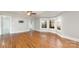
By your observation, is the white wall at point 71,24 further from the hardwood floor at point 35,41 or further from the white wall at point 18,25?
the white wall at point 18,25

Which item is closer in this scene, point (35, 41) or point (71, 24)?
point (71, 24)

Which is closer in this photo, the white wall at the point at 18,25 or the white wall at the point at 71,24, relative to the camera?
the white wall at the point at 71,24

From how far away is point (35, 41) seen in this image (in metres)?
1.70

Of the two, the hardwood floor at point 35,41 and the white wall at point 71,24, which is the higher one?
the white wall at point 71,24

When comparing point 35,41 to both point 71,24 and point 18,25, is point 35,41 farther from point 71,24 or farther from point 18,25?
point 71,24

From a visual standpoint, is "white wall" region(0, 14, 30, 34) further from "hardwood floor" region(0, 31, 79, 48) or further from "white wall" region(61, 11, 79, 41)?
"white wall" region(61, 11, 79, 41)

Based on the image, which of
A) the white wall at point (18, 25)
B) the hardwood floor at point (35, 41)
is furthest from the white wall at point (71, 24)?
the white wall at point (18, 25)

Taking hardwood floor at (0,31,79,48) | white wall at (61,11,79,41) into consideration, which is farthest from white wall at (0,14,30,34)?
white wall at (61,11,79,41)

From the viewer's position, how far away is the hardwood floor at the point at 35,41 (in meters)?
1.60

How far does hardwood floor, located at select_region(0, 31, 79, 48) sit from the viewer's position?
1.60m

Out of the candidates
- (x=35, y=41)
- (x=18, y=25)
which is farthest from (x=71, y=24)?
(x=18, y=25)

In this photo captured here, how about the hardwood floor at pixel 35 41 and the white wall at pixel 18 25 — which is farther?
the white wall at pixel 18 25
